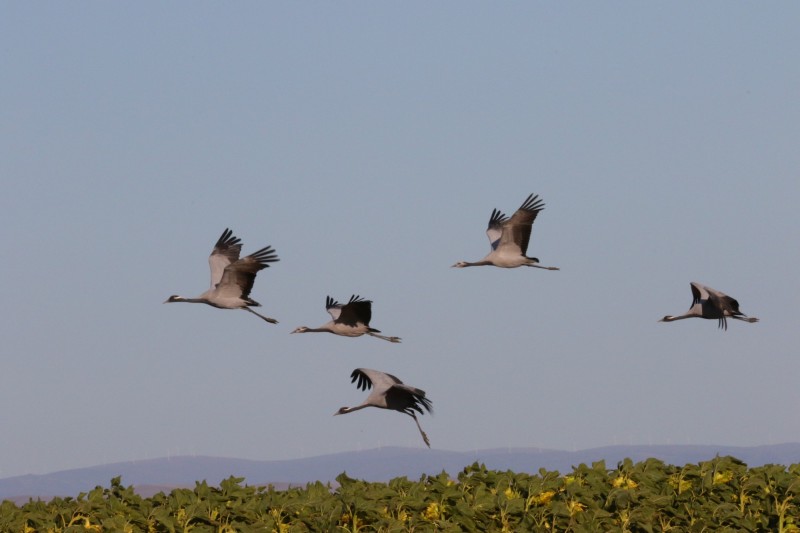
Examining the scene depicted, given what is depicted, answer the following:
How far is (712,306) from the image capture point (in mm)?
26172

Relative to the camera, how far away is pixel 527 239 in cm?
2514

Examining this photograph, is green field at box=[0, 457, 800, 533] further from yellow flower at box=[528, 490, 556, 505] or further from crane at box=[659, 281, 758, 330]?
crane at box=[659, 281, 758, 330]

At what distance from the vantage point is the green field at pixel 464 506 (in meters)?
10.8

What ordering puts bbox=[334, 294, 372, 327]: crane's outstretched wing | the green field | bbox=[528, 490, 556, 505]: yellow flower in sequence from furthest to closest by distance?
bbox=[334, 294, 372, 327]: crane's outstretched wing → bbox=[528, 490, 556, 505]: yellow flower → the green field

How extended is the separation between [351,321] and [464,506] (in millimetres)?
11995

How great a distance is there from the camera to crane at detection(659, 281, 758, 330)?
25234 mm

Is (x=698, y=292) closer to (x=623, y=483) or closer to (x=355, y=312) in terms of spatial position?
(x=355, y=312)

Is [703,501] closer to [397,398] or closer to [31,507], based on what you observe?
[397,398]

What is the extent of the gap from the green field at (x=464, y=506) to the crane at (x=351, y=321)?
9.72 m

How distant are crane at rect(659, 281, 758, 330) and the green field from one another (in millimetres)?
12586

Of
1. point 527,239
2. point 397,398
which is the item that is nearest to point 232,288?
point 527,239

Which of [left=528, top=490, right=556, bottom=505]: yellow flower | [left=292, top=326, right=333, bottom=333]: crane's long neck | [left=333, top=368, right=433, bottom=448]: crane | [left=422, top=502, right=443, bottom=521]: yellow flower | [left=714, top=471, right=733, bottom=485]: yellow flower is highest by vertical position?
[left=292, top=326, right=333, bottom=333]: crane's long neck

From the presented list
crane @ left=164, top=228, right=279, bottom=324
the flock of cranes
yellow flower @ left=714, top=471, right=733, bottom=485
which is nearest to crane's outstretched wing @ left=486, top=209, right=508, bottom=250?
the flock of cranes

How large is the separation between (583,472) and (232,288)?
38.5ft
